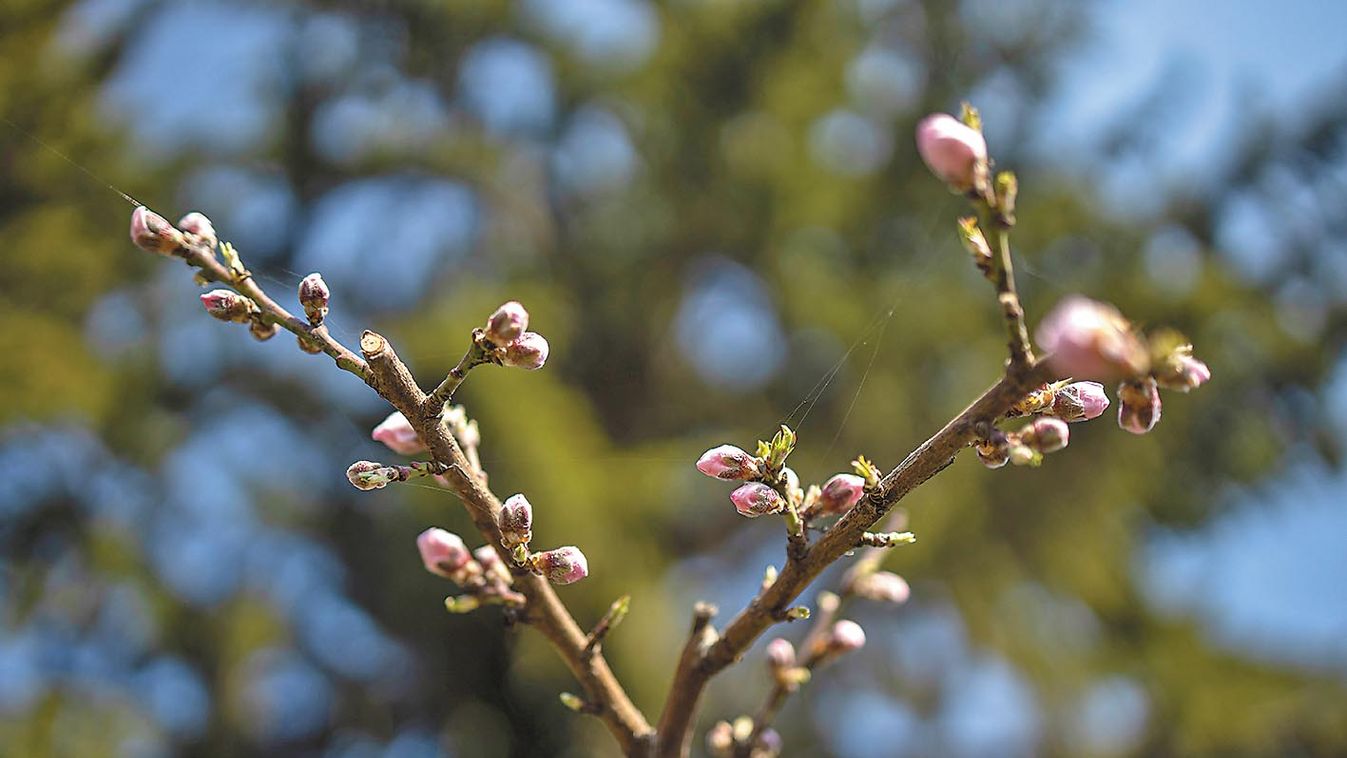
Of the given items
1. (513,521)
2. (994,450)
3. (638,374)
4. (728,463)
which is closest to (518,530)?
(513,521)

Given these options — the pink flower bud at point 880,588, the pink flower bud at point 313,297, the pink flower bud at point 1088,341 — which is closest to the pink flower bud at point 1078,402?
the pink flower bud at point 1088,341

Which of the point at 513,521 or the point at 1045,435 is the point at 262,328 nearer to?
the point at 513,521

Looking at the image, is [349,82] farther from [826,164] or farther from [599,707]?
[599,707]

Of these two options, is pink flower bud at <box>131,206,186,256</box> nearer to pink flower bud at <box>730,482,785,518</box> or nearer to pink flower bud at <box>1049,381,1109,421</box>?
pink flower bud at <box>730,482,785,518</box>

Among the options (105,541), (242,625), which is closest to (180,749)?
(242,625)

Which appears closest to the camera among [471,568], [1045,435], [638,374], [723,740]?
[1045,435]

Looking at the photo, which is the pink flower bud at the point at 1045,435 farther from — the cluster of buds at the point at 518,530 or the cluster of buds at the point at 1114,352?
the cluster of buds at the point at 518,530

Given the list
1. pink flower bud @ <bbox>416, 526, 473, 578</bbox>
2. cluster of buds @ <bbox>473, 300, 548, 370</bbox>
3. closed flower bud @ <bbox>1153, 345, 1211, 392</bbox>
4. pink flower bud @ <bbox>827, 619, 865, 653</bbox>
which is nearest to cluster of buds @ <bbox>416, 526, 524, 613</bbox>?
pink flower bud @ <bbox>416, 526, 473, 578</bbox>
